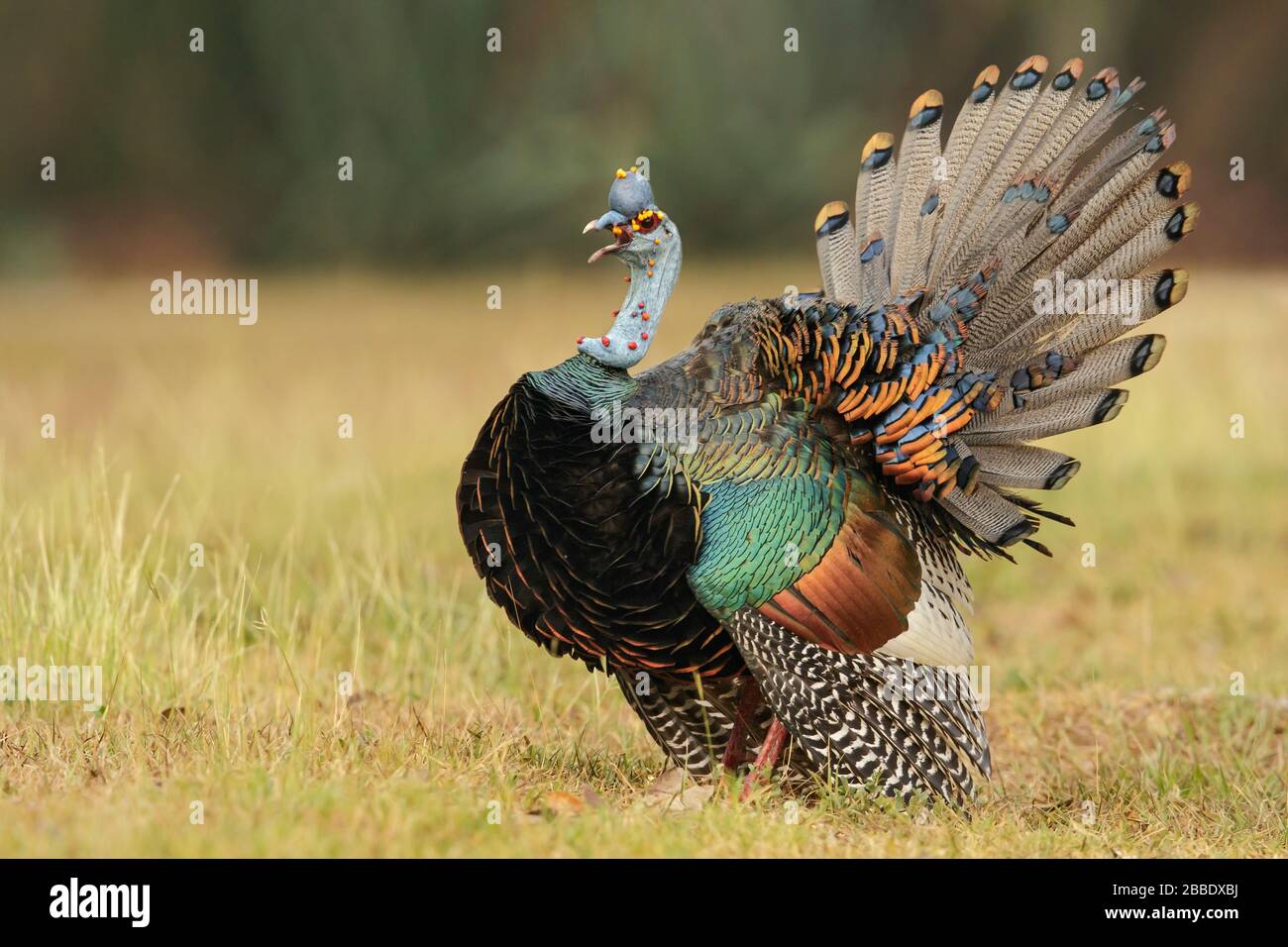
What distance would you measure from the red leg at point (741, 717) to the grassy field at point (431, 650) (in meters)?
0.37

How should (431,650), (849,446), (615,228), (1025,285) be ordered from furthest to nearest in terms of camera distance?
(431,650), (1025,285), (849,446), (615,228)

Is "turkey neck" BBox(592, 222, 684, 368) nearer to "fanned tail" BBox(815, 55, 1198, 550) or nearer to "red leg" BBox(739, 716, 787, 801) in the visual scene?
"fanned tail" BBox(815, 55, 1198, 550)

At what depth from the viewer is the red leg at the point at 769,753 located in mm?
5324

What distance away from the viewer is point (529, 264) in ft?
63.3

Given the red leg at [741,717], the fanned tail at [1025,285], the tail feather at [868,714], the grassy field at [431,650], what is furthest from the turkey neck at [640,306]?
the grassy field at [431,650]

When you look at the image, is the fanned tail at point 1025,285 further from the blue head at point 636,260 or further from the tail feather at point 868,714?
the blue head at point 636,260

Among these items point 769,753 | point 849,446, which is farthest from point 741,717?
point 849,446

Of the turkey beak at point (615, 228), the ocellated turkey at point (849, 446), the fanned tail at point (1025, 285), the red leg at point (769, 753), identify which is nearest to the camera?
the ocellated turkey at point (849, 446)

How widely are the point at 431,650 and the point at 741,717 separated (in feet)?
6.70

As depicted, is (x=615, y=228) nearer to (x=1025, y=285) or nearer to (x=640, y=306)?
(x=640, y=306)

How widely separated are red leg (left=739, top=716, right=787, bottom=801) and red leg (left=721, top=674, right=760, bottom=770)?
0.12m

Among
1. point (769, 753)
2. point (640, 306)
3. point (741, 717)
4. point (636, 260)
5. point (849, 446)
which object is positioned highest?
point (636, 260)

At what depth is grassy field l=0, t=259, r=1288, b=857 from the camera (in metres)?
4.65

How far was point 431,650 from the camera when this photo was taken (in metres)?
7.20
